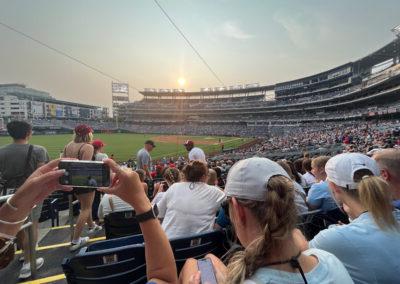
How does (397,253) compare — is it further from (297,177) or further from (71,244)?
(71,244)

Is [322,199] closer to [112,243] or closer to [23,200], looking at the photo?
[112,243]

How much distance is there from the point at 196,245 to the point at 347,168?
156cm

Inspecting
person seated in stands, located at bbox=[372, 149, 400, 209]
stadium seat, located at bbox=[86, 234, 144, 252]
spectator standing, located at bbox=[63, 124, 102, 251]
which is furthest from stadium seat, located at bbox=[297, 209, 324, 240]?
spectator standing, located at bbox=[63, 124, 102, 251]

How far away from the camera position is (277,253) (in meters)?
1.17

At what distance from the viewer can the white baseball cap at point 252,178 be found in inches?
50.4

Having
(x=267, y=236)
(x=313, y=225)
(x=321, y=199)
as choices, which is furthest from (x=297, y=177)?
(x=267, y=236)

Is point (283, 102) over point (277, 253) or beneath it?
over

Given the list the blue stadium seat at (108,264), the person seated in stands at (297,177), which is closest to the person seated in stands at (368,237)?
the blue stadium seat at (108,264)

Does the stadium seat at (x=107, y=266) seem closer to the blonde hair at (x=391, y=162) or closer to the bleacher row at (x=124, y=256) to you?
the bleacher row at (x=124, y=256)

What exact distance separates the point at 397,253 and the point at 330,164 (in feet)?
2.94

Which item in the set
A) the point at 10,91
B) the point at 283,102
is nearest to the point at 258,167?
the point at 10,91

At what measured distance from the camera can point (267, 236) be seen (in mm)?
1154

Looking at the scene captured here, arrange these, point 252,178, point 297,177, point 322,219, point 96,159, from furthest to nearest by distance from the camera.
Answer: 1. point 96,159
2. point 297,177
3. point 322,219
4. point 252,178

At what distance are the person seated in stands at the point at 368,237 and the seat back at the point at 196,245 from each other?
107 centimetres
